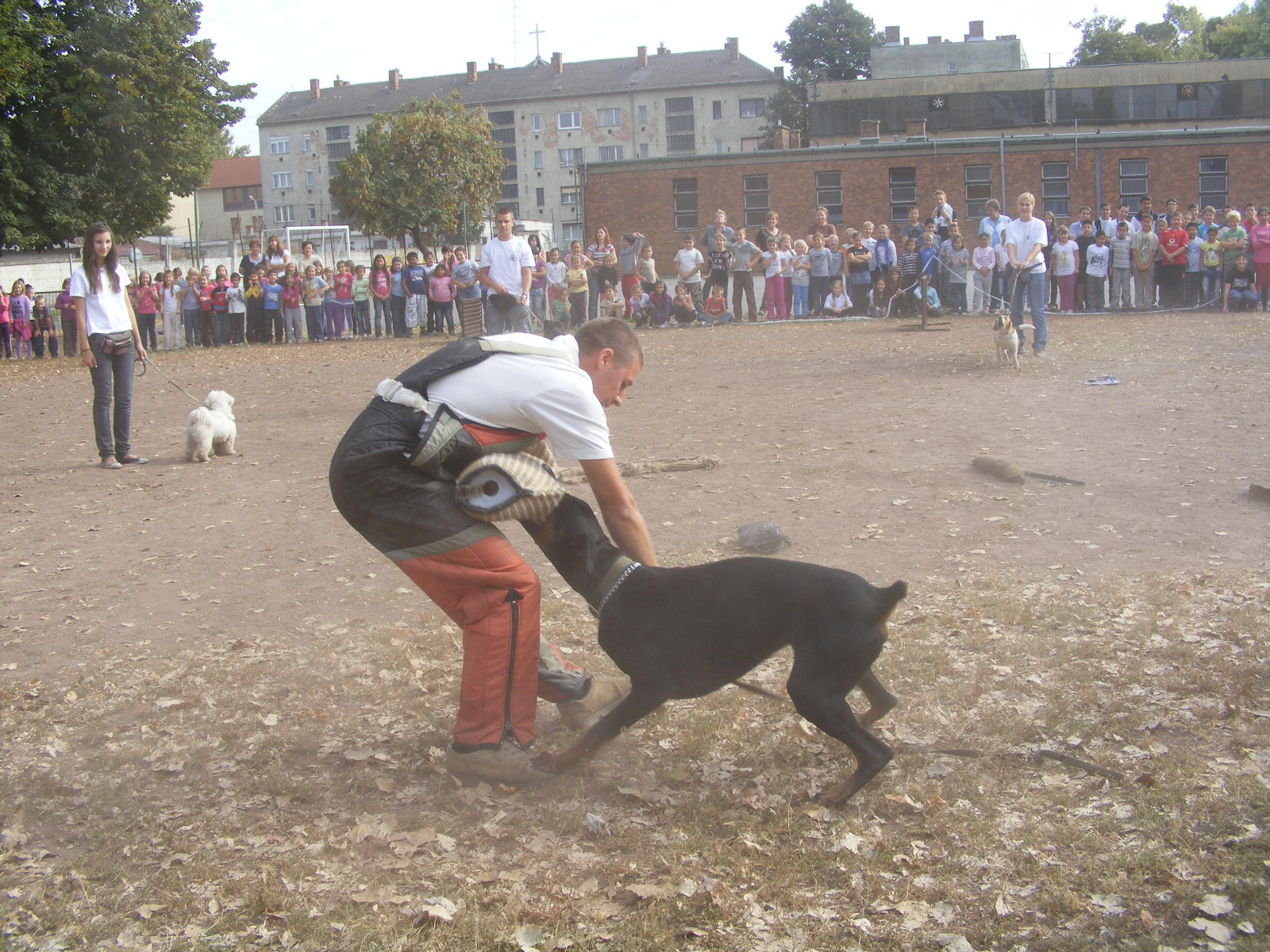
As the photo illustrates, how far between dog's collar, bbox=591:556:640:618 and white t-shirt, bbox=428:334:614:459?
37 centimetres

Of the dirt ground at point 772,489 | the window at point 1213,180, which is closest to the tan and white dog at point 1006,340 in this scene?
the dirt ground at point 772,489

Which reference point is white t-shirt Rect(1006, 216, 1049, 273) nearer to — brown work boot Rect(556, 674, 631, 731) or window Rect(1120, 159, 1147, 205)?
brown work boot Rect(556, 674, 631, 731)

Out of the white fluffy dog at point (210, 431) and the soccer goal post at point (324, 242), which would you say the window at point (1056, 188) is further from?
the white fluffy dog at point (210, 431)

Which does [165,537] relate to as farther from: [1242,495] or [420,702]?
[1242,495]

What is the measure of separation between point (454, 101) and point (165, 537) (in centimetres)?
5596

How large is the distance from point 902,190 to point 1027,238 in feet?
102

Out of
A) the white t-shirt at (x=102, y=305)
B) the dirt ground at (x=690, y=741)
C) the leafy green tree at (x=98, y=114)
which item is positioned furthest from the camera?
the leafy green tree at (x=98, y=114)

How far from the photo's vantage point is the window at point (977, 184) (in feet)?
135

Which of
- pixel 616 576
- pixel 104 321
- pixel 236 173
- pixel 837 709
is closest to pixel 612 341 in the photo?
pixel 616 576

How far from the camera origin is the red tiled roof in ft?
330

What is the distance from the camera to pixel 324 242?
46.7 meters

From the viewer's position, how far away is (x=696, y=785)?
3.84 m

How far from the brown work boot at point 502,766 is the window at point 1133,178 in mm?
43059

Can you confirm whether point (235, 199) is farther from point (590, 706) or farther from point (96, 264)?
point (590, 706)
